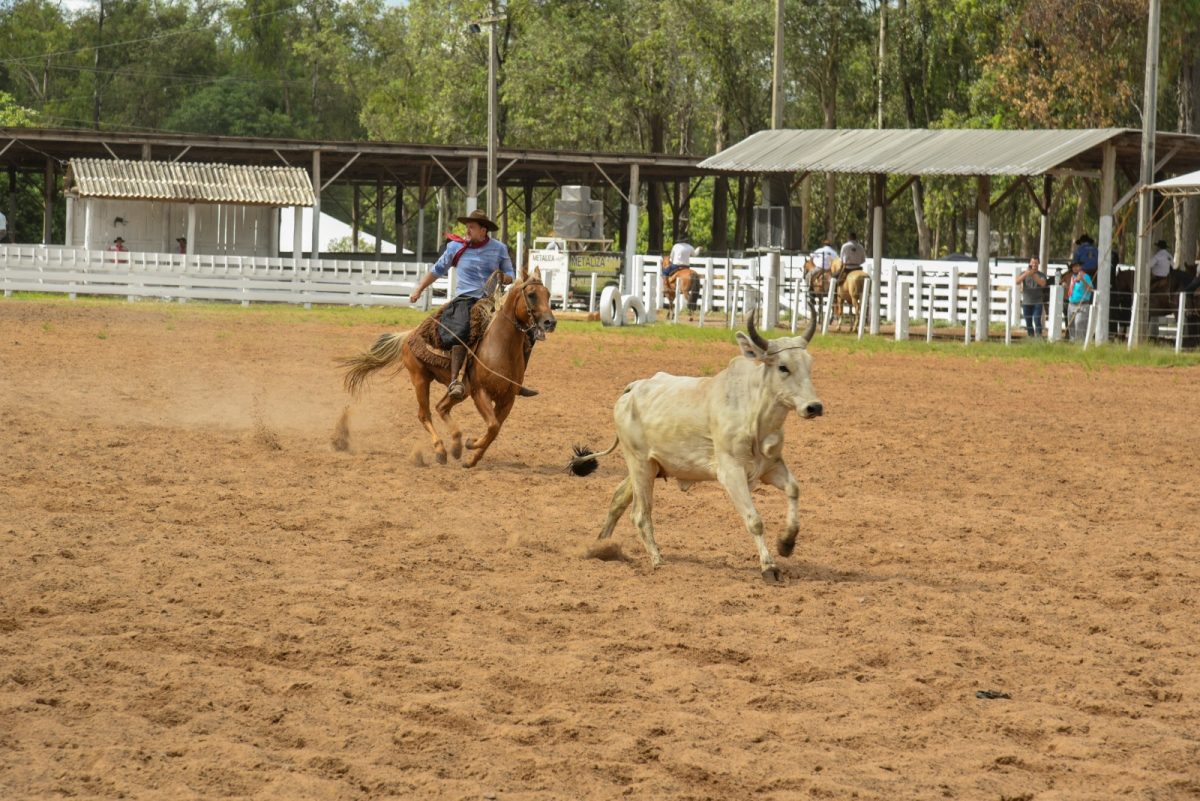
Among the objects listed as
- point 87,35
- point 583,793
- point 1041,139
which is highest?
point 87,35

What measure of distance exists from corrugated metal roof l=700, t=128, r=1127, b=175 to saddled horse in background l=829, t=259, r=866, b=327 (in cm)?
201

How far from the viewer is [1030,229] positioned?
194 feet

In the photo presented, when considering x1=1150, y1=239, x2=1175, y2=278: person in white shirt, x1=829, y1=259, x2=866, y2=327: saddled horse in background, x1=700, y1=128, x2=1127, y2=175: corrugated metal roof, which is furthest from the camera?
x1=829, y1=259, x2=866, y2=327: saddled horse in background

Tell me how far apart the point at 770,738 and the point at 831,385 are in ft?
48.5

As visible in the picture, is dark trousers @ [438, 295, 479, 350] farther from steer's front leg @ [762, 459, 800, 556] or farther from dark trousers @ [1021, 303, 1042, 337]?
dark trousers @ [1021, 303, 1042, 337]

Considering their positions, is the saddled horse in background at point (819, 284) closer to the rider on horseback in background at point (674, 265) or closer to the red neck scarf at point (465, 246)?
the rider on horseback in background at point (674, 265)

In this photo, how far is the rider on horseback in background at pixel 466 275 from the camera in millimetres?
13094

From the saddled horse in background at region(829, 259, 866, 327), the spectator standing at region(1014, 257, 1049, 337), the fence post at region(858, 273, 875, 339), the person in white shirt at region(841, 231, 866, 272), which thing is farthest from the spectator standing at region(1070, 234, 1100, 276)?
the person in white shirt at region(841, 231, 866, 272)

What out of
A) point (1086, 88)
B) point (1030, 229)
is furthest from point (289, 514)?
point (1030, 229)

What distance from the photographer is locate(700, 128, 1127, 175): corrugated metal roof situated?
93.1 feet

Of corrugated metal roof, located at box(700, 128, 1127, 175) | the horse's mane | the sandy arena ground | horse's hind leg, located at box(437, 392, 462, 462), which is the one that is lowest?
the sandy arena ground

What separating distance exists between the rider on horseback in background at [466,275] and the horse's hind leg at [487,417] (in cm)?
18

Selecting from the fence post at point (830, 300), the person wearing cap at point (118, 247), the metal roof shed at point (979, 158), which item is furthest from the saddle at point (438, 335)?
the person wearing cap at point (118, 247)

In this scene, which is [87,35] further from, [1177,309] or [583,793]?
[583,793]
